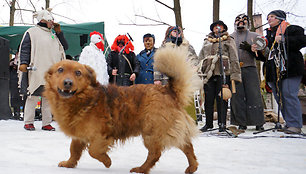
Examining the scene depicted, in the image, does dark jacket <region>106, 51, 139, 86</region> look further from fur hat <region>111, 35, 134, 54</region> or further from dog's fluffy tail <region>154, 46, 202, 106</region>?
dog's fluffy tail <region>154, 46, 202, 106</region>

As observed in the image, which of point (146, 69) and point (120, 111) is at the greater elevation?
point (146, 69)

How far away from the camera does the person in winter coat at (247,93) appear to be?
5.93 metres

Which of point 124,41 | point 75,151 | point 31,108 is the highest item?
point 124,41

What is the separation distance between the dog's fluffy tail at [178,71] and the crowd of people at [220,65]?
2216 millimetres

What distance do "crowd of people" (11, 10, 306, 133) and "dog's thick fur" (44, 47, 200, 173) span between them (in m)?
2.36

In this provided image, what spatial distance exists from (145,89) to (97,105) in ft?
1.53

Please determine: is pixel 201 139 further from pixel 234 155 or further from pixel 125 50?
pixel 125 50

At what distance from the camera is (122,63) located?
643 cm

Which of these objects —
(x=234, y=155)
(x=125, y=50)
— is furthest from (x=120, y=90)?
(x=125, y=50)

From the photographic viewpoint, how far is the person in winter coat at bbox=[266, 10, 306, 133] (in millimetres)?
5242

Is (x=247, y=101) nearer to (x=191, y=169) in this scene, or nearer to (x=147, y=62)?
(x=147, y=62)

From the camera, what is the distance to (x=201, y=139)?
185 inches

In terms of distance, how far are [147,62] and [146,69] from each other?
6.6 inches

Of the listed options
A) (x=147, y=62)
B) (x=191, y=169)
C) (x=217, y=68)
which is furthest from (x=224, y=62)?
(x=191, y=169)
